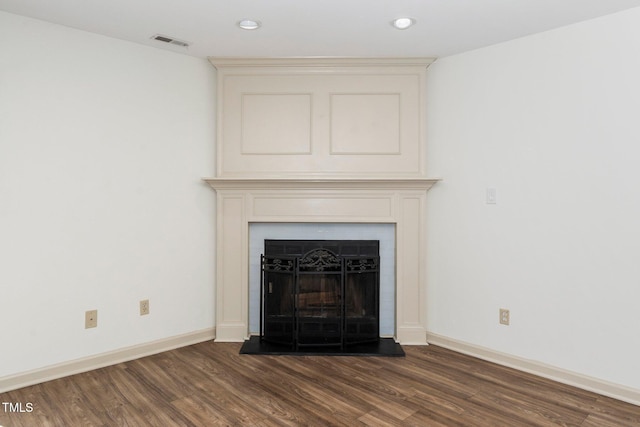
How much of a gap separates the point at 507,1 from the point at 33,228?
127 inches

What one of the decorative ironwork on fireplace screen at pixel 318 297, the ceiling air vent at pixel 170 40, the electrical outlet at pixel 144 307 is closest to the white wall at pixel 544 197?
the decorative ironwork on fireplace screen at pixel 318 297

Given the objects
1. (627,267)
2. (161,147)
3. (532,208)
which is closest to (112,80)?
(161,147)

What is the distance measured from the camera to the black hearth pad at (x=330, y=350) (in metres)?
3.09

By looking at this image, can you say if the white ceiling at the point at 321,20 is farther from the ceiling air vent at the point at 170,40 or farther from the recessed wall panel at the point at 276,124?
the recessed wall panel at the point at 276,124

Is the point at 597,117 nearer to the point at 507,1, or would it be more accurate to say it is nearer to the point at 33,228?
the point at 507,1

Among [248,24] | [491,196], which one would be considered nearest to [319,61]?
[248,24]

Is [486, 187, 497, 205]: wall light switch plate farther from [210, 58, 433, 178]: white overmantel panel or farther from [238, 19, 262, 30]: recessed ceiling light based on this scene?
[238, 19, 262, 30]: recessed ceiling light

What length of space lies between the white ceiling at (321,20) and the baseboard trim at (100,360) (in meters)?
2.28

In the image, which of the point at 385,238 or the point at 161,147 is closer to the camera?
the point at 161,147

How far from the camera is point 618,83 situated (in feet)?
8.10

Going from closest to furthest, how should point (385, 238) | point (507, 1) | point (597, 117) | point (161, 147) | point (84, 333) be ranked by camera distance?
point (507, 1)
point (597, 117)
point (84, 333)
point (161, 147)
point (385, 238)

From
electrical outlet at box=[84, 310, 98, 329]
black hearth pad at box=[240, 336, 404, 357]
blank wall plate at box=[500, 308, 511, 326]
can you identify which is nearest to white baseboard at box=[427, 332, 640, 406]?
blank wall plate at box=[500, 308, 511, 326]

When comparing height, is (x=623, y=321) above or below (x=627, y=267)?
below

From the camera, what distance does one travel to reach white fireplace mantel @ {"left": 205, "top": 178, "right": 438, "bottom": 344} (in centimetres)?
333
